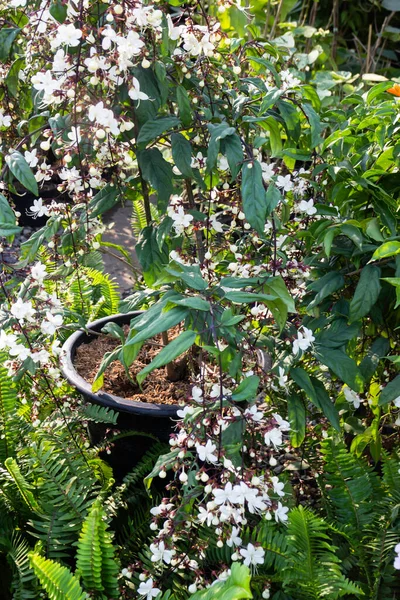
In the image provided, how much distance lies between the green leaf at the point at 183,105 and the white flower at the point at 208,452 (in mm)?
819

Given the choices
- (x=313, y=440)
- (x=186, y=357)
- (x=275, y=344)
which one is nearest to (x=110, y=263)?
(x=186, y=357)

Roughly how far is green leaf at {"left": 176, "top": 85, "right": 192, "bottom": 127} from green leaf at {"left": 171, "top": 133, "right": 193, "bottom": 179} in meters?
0.05

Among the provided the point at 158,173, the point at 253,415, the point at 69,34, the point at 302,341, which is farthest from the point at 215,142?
the point at 253,415

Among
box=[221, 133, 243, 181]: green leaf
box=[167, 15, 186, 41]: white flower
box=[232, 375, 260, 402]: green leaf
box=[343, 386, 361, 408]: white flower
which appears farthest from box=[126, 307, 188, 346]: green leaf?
box=[343, 386, 361, 408]: white flower

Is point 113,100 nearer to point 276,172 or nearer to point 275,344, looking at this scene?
point 276,172

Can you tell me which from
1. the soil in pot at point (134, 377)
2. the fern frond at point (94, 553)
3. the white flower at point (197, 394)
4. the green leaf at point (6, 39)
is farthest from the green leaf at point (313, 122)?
the fern frond at point (94, 553)

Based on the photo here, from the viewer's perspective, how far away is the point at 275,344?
1.91 m

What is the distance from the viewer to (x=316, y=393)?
A: 5.92 feet

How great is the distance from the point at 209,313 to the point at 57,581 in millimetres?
689

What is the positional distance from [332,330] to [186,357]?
74cm

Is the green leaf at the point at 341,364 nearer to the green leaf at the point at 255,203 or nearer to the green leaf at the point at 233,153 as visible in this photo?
the green leaf at the point at 255,203

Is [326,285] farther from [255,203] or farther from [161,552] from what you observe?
[161,552]

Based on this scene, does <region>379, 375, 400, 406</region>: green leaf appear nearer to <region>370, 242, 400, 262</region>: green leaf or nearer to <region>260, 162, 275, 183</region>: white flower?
<region>370, 242, 400, 262</region>: green leaf

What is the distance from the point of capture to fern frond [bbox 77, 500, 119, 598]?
70.2 inches
